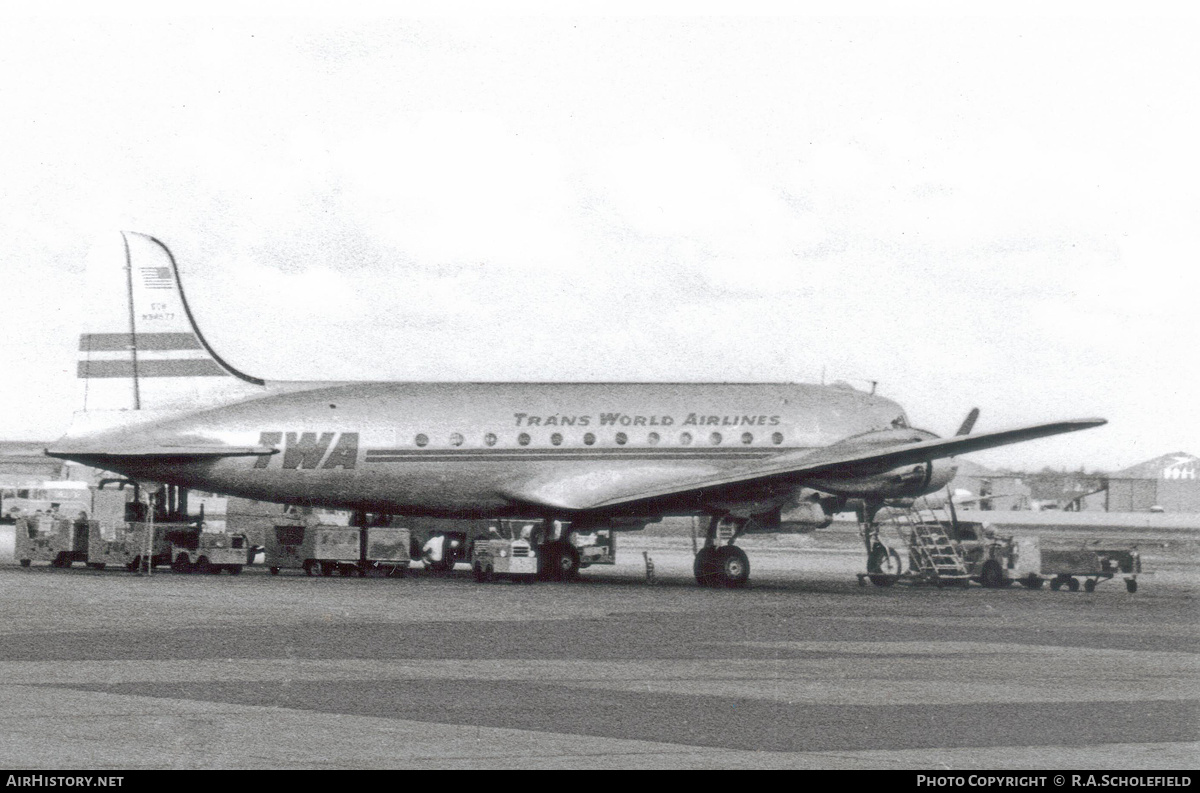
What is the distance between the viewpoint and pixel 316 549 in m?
39.5

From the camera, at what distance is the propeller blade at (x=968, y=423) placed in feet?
119

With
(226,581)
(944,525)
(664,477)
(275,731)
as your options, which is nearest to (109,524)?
(226,581)

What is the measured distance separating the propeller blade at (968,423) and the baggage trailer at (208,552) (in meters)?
17.5

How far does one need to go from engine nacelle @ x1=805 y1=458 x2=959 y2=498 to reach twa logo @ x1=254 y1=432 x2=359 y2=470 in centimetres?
1045

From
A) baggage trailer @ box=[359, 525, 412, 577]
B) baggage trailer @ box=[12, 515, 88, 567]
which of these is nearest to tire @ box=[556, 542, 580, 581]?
baggage trailer @ box=[359, 525, 412, 577]

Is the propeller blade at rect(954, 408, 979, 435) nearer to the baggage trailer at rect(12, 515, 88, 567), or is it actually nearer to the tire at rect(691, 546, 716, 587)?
the tire at rect(691, 546, 716, 587)

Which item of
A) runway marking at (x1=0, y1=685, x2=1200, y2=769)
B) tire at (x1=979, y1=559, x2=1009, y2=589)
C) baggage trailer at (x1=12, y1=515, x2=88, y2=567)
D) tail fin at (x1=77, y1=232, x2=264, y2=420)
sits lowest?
runway marking at (x1=0, y1=685, x2=1200, y2=769)

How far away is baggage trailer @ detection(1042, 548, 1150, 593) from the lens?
3838cm

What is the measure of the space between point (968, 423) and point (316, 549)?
51.7 feet

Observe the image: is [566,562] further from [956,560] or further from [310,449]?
[956,560]

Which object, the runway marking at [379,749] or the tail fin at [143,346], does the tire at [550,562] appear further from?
the runway marking at [379,749]

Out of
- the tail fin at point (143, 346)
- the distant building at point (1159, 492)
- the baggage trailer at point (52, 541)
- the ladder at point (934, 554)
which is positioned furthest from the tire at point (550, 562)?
the distant building at point (1159, 492)
